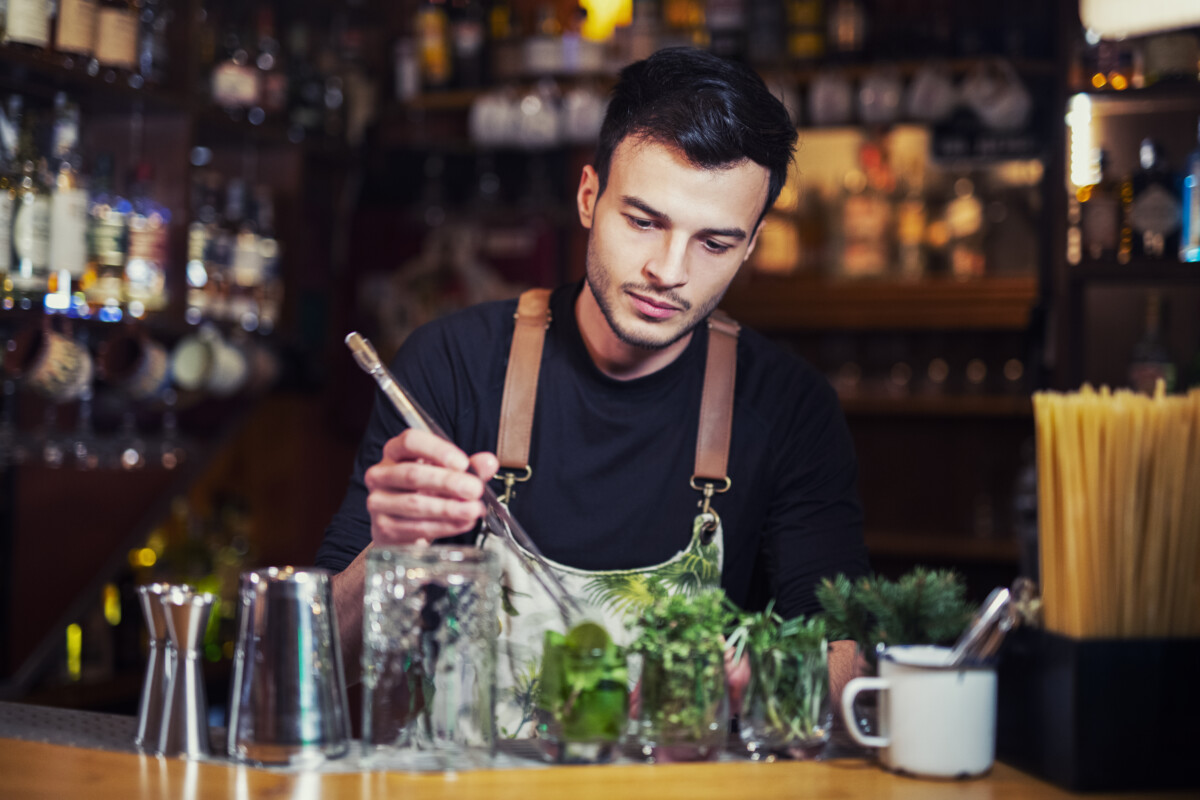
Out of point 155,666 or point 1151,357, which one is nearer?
point 155,666

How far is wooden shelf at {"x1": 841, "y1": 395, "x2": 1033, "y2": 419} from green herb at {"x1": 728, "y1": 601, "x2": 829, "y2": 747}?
7.91 feet

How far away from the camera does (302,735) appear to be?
1062 millimetres

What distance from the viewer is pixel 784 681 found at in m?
1.11

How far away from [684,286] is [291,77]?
2110 mm

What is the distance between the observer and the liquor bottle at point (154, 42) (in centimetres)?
268

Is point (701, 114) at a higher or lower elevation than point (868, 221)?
lower

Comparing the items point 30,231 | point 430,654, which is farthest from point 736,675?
point 30,231

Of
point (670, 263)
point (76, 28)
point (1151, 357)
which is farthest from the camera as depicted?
point (1151, 357)

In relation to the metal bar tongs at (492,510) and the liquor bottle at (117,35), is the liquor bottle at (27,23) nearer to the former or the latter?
the liquor bottle at (117,35)

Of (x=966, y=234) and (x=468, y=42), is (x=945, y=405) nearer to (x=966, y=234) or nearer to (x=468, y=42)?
(x=966, y=234)

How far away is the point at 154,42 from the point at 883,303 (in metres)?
1.98

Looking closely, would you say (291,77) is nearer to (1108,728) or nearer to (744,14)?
(744,14)

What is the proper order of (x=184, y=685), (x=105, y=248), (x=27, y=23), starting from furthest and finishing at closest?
(x=105, y=248)
(x=27, y=23)
(x=184, y=685)

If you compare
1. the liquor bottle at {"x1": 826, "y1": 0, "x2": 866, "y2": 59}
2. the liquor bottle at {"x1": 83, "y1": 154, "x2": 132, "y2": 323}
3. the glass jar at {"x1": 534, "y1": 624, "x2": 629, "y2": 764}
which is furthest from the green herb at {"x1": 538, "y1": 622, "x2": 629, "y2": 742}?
the liquor bottle at {"x1": 826, "y1": 0, "x2": 866, "y2": 59}
